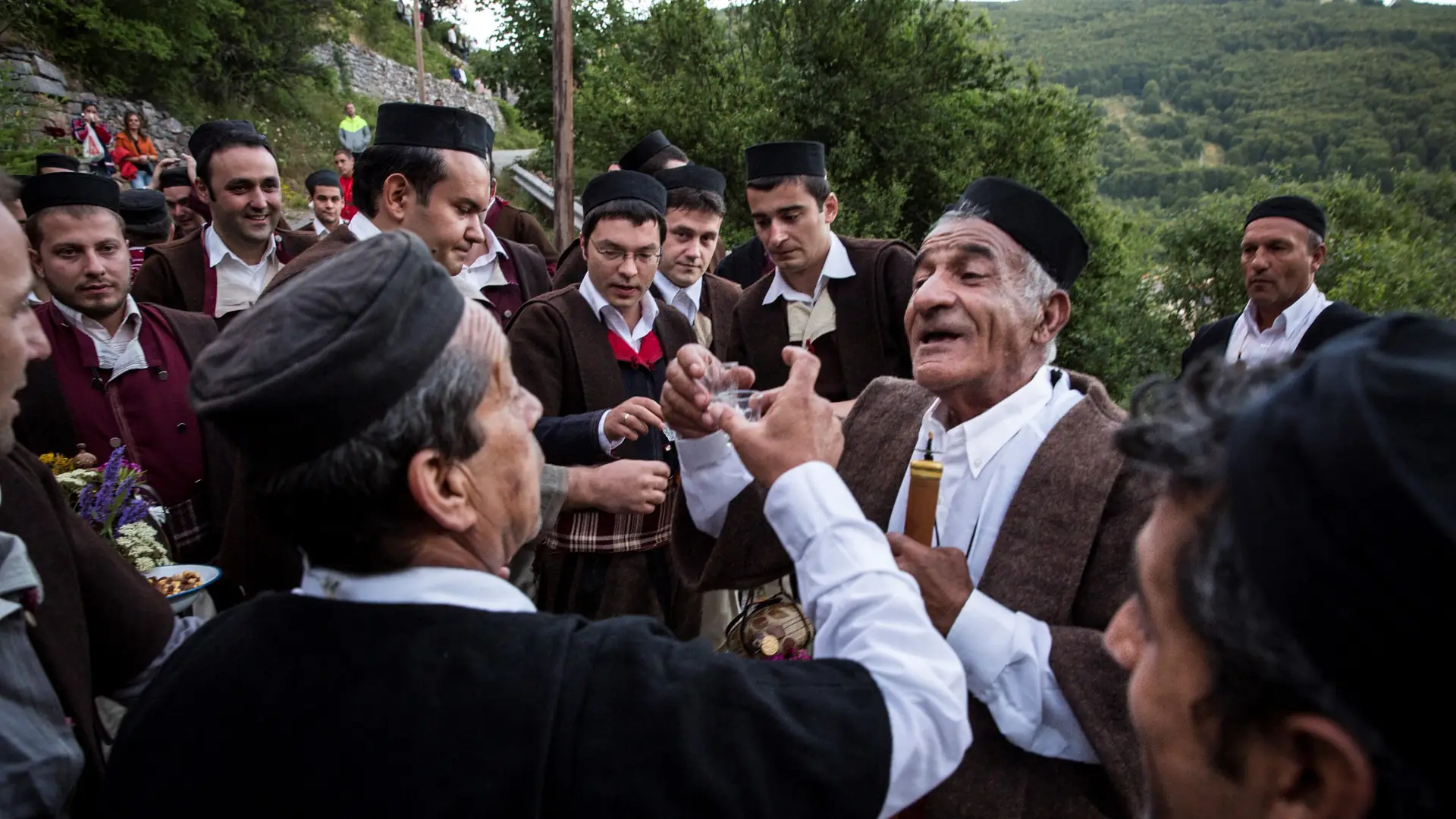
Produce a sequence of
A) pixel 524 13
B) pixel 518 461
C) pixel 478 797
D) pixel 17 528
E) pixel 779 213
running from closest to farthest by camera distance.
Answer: pixel 478 797, pixel 518 461, pixel 17 528, pixel 779 213, pixel 524 13

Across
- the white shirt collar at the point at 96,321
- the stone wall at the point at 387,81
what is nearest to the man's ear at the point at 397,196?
the white shirt collar at the point at 96,321

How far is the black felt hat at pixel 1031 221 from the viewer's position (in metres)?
2.28

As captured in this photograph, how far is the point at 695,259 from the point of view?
5.15 metres

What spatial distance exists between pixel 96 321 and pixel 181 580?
1.58m

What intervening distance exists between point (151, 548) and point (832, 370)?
9.39 feet

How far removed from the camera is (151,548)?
8.97 feet

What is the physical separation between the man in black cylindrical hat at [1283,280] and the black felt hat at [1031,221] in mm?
4254

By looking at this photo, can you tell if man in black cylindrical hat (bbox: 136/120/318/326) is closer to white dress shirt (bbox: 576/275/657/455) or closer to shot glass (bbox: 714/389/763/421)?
white dress shirt (bbox: 576/275/657/455)

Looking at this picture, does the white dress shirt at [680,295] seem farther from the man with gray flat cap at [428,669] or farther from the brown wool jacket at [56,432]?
the man with gray flat cap at [428,669]

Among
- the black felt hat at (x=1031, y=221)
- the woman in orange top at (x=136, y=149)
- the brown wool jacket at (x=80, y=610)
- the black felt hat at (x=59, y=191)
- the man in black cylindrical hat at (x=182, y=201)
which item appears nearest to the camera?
the brown wool jacket at (x=80, y=610)

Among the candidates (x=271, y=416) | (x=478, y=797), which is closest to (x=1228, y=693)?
(x=478, y=797)

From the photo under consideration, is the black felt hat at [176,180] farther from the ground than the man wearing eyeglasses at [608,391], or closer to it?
farther from the ground

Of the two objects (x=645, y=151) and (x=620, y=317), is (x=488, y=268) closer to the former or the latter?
(x=620, y=317)

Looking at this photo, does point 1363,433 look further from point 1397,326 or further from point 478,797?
point 478,797
